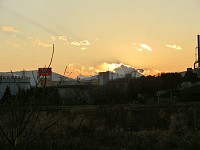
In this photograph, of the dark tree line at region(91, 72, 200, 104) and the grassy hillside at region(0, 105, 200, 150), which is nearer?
the grassy hillside at region(0, 105, 200, 150)

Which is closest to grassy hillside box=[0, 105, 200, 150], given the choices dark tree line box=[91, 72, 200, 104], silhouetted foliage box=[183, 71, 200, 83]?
dark tree line box=[91, 72, 200, 104]

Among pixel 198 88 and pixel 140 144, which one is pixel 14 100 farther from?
pixel 198 88

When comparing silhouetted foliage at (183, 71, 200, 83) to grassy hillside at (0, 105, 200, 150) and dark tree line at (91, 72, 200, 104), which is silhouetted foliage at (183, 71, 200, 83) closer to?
dark tree line at (91, 72, 200, 104)

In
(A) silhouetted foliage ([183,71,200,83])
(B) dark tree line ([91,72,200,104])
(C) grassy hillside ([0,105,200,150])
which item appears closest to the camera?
(C) grassy hillside ([0,105,200,150])

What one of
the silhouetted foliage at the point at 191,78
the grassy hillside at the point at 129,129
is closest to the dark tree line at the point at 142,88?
the silhouetted foliage at the point at 191,78

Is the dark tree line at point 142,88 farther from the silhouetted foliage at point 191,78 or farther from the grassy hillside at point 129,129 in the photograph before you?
the grassy hillside at point 129,129

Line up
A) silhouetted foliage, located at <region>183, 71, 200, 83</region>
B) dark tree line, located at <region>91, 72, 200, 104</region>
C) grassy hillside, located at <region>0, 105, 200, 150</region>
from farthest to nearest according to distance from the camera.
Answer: silhouetted foliage, located at <region>183, 71, 200, 83</region> < dark tree line, located at <region>91, 72, 200, 104</region> < grassy hillside, located at <region>0, 105, 200, 150</region>

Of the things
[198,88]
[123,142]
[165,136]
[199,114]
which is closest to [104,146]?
[123,142]

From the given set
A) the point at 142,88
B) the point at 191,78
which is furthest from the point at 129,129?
the point at 191,78

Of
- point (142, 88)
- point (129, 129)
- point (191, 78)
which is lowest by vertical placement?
point (129, 129)

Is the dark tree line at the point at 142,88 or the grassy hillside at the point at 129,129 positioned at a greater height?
the dark tree line at the point at 142,88

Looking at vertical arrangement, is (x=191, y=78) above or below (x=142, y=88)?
above

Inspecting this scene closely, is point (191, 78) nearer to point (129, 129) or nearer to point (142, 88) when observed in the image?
point (142, 88)

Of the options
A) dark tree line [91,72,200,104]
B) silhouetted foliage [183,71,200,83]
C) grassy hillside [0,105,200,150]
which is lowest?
grassy hillside [0,105,200,150]
